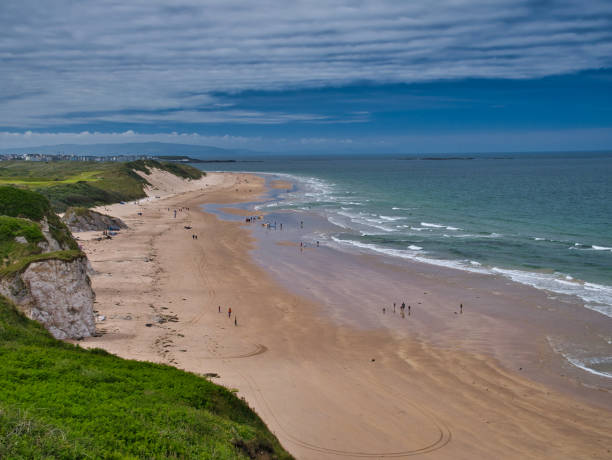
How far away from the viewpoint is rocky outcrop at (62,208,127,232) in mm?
52406

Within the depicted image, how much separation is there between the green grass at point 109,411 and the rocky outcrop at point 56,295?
699 centimetres

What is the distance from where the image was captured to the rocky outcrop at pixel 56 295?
20.9 m

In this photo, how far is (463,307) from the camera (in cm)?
3009

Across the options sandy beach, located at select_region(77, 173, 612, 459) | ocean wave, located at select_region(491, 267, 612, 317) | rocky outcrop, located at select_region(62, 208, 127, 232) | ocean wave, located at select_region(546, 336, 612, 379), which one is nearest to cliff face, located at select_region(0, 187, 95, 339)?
sandy beach, located at select_region(77, 173, 612, 459)

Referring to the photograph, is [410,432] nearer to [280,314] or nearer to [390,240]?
[280,314]

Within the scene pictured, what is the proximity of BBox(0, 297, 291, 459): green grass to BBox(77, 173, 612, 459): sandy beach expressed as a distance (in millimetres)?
4352

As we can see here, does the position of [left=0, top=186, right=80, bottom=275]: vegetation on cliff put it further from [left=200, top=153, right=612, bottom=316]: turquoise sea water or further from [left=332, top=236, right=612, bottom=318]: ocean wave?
[left=332, top=236, right=612, bottom=318]: ocean wave

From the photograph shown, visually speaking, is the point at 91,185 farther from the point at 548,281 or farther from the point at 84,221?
the point at 548,281

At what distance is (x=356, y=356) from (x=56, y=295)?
14476 millimetres

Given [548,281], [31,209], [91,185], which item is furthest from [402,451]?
[91,185]

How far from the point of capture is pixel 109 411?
10109mm

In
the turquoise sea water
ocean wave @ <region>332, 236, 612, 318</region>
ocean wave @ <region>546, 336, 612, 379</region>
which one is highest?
the turquoise sea water

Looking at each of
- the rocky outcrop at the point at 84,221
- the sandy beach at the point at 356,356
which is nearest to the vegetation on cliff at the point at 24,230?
the sandy beach at the point at 356,356

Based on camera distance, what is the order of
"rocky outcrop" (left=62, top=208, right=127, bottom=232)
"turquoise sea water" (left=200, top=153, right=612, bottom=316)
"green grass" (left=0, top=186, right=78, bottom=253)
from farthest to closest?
"rocky outcrop" (left=62, top=208, right=127, bottom=232)
"turquoise sea water" (left=200, top=153, right=612, bottom=316)
"green grass" (left=0, top=186, right=78, bottom=253)
